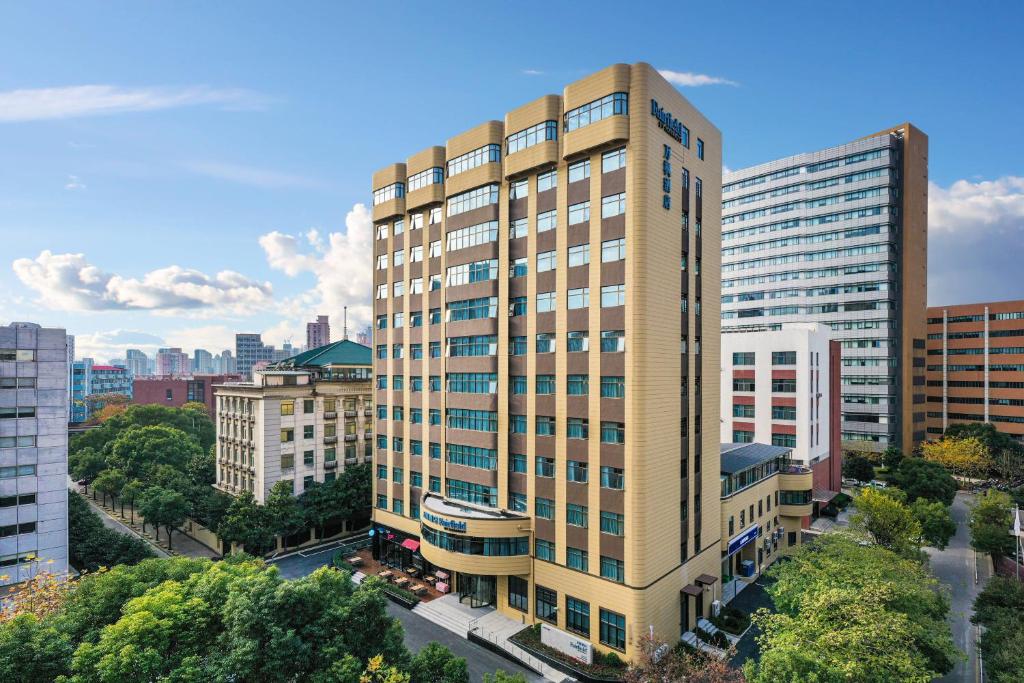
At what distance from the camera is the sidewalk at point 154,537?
5847cm

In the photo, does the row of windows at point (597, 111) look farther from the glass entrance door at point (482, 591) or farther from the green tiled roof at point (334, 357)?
the green tiled roof at point (334, 357)

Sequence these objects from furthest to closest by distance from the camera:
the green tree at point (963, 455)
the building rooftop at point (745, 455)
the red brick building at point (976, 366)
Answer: the red brick building at point (976, 366)
the green tree at point (963, 455)
the building rooftop at point (745, 455)

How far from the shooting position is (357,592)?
29.1 m

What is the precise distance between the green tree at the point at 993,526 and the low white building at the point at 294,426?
66.0 m

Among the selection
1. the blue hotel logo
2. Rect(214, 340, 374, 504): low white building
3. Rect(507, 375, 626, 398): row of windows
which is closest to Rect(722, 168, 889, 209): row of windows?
Rect(507, 375, 626, 398): row of windows

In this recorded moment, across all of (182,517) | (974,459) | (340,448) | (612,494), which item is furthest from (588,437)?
(974,459)

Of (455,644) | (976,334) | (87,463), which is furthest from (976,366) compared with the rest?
(87,463)

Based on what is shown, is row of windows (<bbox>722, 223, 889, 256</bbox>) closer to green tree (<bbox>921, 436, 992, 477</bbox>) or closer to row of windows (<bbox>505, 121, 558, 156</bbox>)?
green tree (<bbox>921, 436, 992, 477</bbox>)

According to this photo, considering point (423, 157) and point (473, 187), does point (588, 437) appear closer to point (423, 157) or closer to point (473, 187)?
point (473, 187)

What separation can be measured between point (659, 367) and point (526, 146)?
21493 mm

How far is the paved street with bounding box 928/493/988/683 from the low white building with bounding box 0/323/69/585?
70.5 metres

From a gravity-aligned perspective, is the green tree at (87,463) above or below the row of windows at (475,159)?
below

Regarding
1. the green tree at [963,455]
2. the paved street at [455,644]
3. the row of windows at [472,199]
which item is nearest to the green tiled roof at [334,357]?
the paved street at [455,644]

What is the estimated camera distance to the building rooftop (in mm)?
50931
